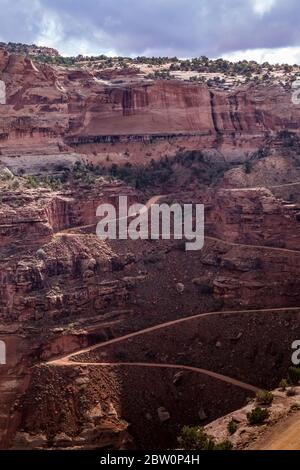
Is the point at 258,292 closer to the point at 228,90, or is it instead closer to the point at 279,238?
the point at 279,238

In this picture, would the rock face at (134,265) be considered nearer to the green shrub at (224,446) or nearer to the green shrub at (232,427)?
the green shrub at (232,427)

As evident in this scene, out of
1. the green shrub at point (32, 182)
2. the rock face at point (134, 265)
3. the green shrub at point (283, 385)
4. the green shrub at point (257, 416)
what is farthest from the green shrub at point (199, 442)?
the green shrub at point (32, 182)

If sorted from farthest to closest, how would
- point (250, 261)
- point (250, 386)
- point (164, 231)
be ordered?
point (164, 231), point (250, 261), point (250, 386)

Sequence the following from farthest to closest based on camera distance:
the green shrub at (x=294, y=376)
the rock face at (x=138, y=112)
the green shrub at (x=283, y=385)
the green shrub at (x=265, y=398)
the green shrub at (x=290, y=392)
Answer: the rock face at (x=138, y=112) → the green shrub at (x=294, y=376) → the green shrub at (x=283, y=385) → the green shrub at (x=290, y=392) → the green shrub at (x=265, y=398)

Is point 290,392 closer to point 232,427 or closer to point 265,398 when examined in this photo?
point 265,398

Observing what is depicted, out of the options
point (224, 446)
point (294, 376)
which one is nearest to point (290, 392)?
point (294, 376)

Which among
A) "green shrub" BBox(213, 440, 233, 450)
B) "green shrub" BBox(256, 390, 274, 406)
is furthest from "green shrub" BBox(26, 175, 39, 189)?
"green shrub" BBox(213, 440, 233, 450)

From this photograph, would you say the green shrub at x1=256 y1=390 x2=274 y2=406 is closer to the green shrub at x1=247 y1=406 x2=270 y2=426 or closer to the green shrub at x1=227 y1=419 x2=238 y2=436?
the green shrub at x1=247 y1=406 x2=270 y2=426

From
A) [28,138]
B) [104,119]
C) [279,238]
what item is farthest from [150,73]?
[279,238]
